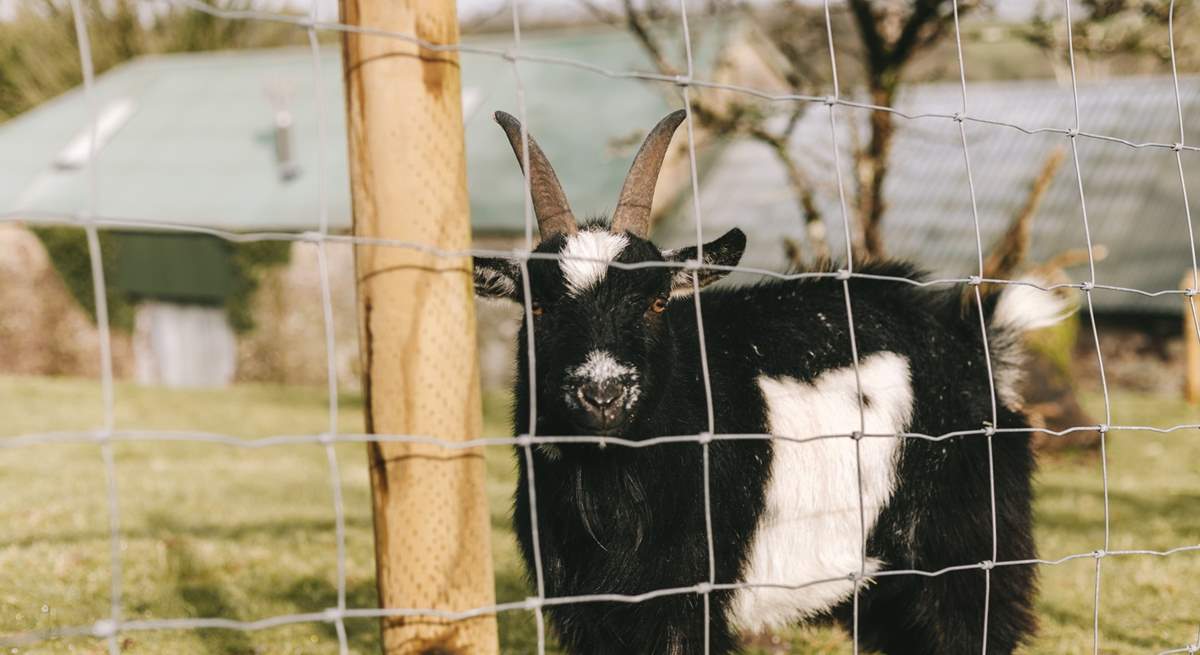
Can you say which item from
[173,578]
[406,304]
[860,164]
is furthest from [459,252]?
[860,164]

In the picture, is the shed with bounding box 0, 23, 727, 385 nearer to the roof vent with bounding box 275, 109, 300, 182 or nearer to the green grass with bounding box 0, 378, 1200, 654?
the roof vent with bounding box 275, 109, 300, 182

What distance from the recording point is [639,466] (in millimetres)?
2918

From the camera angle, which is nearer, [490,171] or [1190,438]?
[1190,438]

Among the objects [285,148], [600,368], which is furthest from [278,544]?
[285,148]

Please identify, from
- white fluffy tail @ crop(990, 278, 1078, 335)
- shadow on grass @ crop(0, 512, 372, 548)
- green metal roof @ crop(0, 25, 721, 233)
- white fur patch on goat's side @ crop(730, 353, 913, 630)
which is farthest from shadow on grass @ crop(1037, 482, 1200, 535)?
green metal roof @ crop(0, 25, 721, 233)

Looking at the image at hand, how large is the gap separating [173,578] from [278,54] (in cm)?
1995

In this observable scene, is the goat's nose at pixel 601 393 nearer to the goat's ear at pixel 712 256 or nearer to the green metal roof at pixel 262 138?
the goat's ear at pixel 712 256

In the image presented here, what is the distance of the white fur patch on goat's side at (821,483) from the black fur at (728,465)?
0.16 feet

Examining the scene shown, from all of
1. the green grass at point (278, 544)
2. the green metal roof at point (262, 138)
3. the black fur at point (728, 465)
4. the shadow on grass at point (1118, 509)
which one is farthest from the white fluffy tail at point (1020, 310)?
the green metal roof at point (262, 138)

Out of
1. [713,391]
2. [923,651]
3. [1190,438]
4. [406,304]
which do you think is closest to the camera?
[406,304]

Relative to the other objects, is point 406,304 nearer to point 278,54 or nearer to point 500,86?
Result: point 500,86

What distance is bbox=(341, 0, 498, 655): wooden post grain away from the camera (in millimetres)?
1868

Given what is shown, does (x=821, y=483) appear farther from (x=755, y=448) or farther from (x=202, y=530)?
(x=202, y=530)

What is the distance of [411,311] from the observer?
1.89m
